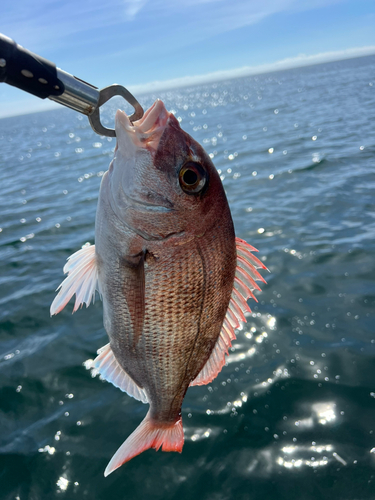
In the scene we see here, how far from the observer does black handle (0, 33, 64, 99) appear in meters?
1.49

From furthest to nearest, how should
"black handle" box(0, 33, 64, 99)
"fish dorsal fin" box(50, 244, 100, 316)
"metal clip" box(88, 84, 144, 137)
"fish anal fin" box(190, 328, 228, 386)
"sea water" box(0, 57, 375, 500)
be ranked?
"sea water" box(0, 57, 375, 500) → "fish anal fin" box(190, 328, 228, 386) → "fish dorsal fin" box(50, 244, 100, 316) → "metal clip" box(88, 84, 144, 137) → "black handle" box(0, 33, 64, 99)

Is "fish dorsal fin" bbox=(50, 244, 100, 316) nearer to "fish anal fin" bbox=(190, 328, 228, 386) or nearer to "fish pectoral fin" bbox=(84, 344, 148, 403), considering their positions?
"fish pectoral fin" bbox=(84, 344, 148, 403)

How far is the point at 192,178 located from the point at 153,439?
1619 millimetres

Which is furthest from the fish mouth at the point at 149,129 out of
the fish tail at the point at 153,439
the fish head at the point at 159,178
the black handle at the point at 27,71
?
the fish tail at the point at 153,439

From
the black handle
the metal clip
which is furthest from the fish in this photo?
the black handle

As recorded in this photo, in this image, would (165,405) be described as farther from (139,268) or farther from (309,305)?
(309,305)

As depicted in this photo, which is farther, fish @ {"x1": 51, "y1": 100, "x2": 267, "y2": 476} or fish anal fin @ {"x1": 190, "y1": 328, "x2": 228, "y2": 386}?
fish anal fin @ {"x1": 190, "y1": 328, "x2": 228, "y2": 386}

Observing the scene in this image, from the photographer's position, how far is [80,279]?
2.08m

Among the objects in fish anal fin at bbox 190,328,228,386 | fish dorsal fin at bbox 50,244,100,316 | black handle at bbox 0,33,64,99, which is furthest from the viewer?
fish anal fin at bbox 190,328,228,386

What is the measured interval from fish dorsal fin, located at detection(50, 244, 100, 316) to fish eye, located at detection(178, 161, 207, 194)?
2.30ft

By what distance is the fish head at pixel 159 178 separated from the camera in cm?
186

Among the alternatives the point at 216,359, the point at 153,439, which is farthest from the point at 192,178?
the point at 153,439

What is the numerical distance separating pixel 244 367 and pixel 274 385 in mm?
458

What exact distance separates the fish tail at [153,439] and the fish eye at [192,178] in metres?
1.47
